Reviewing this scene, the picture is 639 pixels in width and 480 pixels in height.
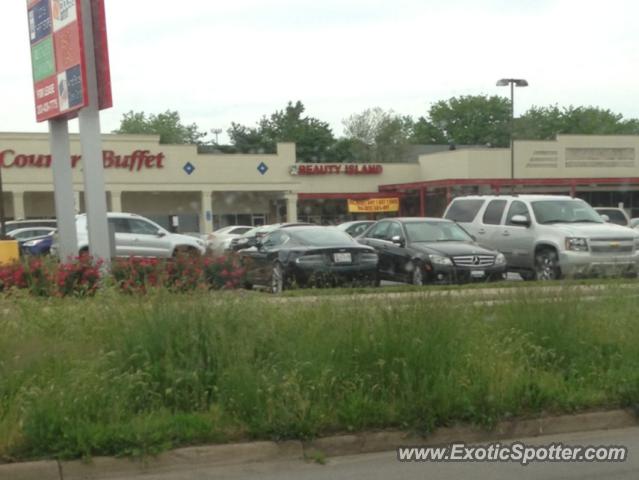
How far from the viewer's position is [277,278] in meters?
16.5

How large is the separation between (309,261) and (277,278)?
2.64 ft

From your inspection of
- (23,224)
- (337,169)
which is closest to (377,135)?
(337,169)

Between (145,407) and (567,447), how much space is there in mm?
3468

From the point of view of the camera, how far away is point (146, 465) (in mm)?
6164

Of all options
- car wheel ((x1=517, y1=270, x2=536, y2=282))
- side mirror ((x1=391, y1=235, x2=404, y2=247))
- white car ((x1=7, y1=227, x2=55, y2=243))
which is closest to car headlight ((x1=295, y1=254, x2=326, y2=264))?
side mirror ((x1=391, y1=235, x2=404, y2=247))

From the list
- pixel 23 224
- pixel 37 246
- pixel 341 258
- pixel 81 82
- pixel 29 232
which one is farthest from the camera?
pixel 23 224

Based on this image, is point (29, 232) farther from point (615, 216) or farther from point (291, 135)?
point (291, 135)

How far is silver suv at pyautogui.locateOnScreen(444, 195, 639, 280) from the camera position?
16953 mm

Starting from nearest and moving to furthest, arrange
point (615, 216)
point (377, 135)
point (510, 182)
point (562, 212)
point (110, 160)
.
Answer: point (562, 212) → point (615, 216) → point (110, 160) → point (510, 182) → point (377, 135)

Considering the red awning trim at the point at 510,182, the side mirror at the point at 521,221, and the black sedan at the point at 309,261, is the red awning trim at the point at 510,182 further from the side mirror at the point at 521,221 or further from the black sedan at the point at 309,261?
the black sedan at the point at 309,261

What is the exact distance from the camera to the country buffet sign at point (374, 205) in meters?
53.1

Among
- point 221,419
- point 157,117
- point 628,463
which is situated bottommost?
Result: point 628,463

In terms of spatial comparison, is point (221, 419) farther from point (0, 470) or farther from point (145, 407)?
point (0, 470)

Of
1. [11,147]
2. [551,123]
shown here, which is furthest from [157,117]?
[11,147]
